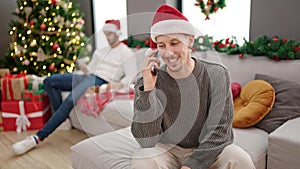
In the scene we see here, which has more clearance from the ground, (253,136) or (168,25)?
(168,25)

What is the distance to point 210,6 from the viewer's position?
277 centimetres

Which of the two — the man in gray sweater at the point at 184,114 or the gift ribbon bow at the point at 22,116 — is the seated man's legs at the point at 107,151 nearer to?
the man in gray sweater at the point at 184,114

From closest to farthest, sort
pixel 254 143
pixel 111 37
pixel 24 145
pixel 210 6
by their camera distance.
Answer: pixel 111 37 → pixel 254 143 → pixel 24 145 → pixel 210 6

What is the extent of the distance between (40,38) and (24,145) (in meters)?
1.47

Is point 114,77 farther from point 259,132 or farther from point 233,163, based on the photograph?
point 259,132

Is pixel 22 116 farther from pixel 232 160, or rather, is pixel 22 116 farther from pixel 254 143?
pixel 232 160

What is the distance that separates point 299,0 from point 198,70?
1449mm

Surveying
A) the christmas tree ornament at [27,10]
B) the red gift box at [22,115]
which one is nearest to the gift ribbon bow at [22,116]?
the red gift box at [22,115]

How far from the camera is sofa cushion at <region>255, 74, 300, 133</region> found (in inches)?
70.9

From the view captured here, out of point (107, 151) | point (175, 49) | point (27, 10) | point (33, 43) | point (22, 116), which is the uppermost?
point (27, 10)

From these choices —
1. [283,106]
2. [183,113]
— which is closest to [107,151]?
[183,113]

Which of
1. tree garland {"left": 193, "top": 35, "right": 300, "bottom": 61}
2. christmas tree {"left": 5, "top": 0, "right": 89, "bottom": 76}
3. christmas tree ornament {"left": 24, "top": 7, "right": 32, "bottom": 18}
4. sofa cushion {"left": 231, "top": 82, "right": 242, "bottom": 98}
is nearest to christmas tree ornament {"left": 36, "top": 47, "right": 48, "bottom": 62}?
christmas tree {"left": 5, "top": 0, "right": 89, "bottom": 76}

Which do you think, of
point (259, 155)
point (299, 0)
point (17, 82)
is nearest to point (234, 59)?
point (299, 0)

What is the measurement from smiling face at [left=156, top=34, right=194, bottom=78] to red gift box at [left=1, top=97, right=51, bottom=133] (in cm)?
A: 207
